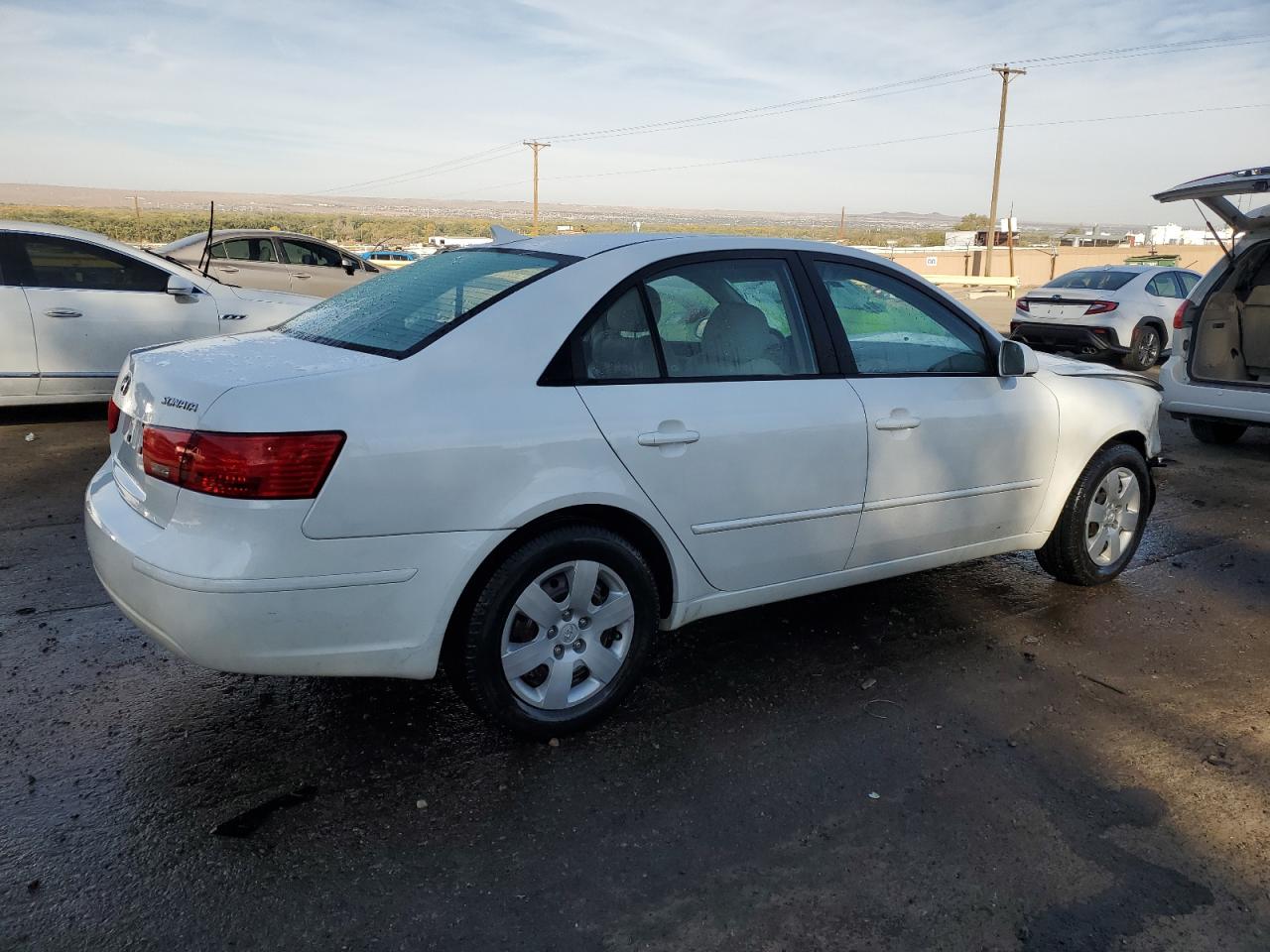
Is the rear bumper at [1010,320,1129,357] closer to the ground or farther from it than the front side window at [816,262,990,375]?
closer to the ground

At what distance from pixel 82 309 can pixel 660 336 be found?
597cm

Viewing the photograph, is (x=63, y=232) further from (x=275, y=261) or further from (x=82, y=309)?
(x=275, y=261)

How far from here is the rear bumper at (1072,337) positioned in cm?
1282

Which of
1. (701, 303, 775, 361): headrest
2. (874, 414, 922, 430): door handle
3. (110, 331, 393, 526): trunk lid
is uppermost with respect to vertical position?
(701, 303, 775, 361): headrest

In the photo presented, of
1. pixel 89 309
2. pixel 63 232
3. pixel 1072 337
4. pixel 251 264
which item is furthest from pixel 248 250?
pixel 1072 337

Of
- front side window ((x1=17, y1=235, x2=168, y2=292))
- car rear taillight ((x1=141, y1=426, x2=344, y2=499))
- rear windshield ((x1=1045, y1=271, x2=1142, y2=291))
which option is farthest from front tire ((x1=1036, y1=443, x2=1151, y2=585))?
rear windshield ((x1=1045, y1=271, x2=1142, y2=291))

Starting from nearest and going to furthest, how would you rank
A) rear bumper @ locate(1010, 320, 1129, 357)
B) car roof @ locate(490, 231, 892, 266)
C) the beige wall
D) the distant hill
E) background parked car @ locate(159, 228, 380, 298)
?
car roof @ locate(490, 231, 892, 266), rear bumper @ locate(1010, 320, 1129, 357), background parked car @ locate(159, 228, 380, 298), the beige wall, the distant hill

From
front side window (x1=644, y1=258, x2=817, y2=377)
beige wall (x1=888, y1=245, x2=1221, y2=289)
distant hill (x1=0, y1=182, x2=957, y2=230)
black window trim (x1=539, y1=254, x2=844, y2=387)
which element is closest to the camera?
black window trim (x1=539, y1=254, x2=844, y2=387)

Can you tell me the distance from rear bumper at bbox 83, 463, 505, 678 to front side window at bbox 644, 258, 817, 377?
101 centimetres

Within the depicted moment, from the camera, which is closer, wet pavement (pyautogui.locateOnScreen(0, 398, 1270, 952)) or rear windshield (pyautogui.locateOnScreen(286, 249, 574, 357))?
wet pavement (pyautogui.locateOnScreen(0, 398, 1270, 952))

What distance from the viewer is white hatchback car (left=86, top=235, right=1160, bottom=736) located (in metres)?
2.67

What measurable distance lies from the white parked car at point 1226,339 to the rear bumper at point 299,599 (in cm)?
649

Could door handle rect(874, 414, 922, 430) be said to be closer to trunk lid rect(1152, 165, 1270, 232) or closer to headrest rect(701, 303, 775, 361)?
headrest rect(701, 303, 775, 361)

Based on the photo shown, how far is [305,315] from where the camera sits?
3818mm
